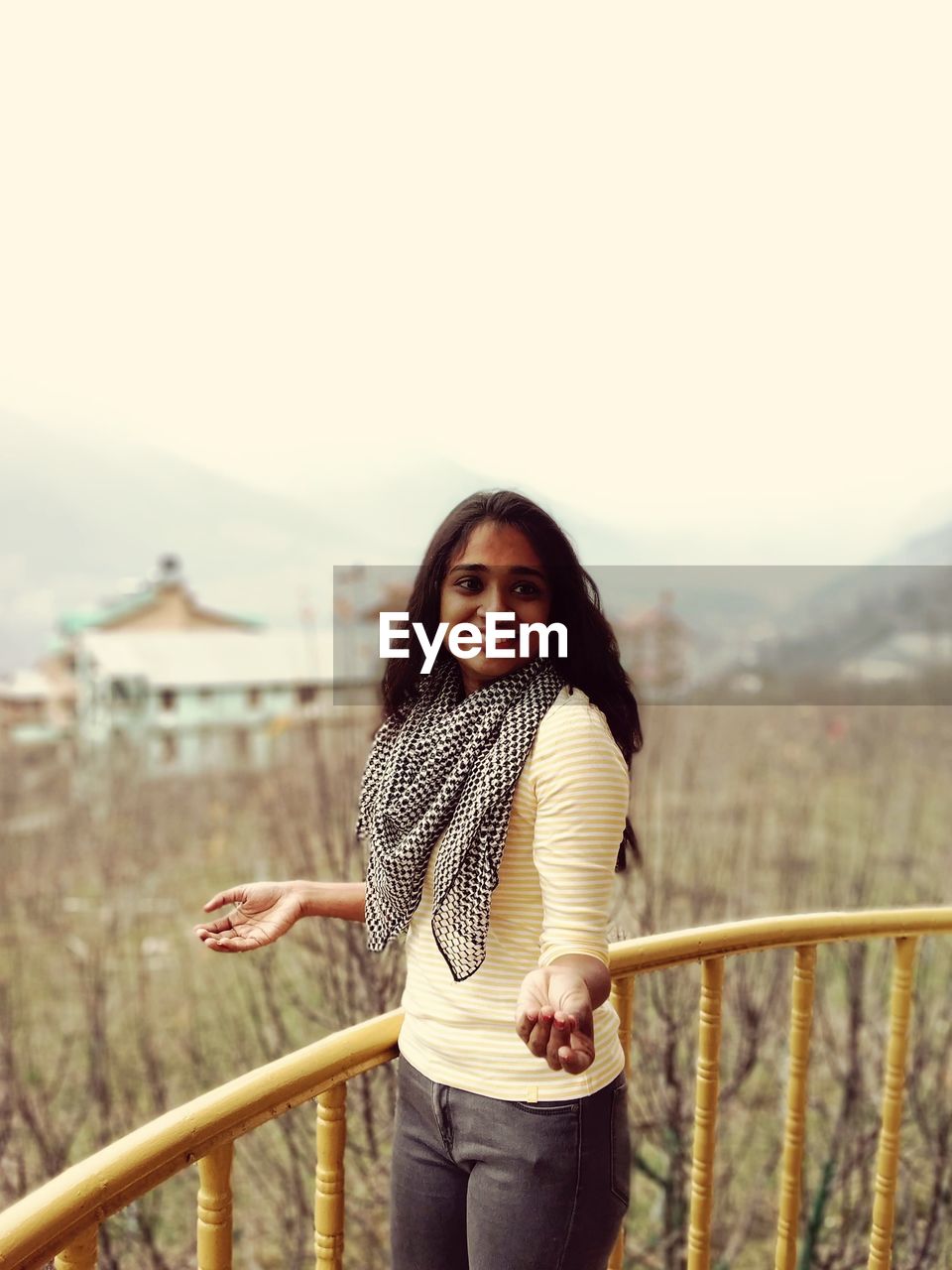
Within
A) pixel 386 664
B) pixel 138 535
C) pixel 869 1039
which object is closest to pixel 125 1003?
pixel 869 1039

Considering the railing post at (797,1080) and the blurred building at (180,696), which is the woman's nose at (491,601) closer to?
the railing post at (797,1080)

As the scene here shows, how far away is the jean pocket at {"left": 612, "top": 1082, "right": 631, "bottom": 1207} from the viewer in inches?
38.5

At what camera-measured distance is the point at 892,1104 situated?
5.00ft

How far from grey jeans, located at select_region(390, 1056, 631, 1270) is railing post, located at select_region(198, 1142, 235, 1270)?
7.4 inches

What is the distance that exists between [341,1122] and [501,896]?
1.09 ft

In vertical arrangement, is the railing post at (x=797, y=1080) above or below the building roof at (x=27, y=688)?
above

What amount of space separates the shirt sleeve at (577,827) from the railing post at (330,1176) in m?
0.32

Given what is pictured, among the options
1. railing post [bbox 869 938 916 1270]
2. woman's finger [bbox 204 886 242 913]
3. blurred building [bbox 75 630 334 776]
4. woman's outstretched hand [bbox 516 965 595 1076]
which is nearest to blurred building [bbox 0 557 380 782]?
blurred building [bbox 75 630 334 776]

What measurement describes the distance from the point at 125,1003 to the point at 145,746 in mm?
4644

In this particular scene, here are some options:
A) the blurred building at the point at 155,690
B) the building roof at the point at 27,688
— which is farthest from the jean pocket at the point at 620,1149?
the building roof at the point at 27,688

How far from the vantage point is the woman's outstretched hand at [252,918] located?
108cm

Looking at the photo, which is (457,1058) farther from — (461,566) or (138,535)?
(138,535)

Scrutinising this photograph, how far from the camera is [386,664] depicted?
1.15 metres

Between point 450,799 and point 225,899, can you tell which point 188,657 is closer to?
point 225,899
